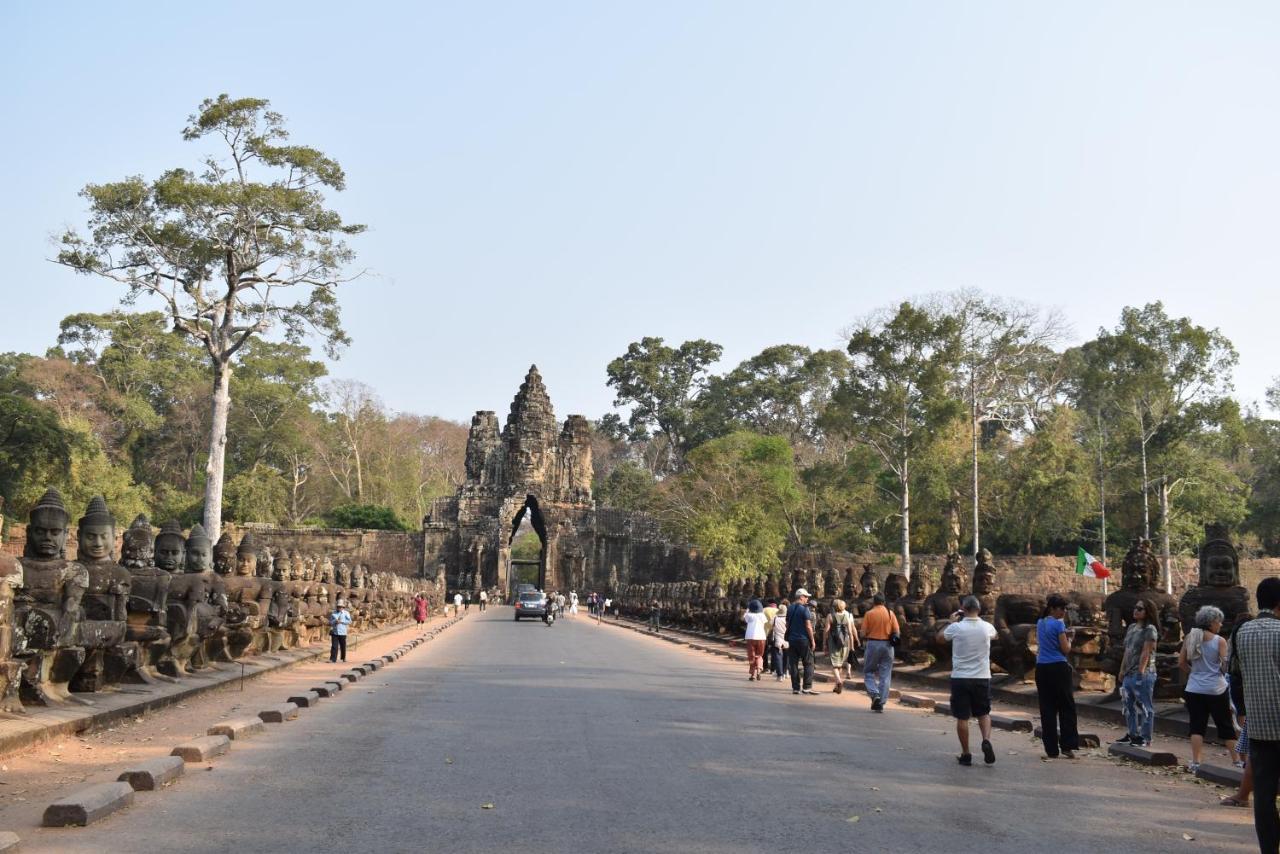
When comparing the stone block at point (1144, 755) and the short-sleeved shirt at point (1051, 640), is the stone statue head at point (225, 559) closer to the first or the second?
the short-sleeved shirt at point (1051, 640)

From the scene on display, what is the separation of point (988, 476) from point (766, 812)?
154 ft

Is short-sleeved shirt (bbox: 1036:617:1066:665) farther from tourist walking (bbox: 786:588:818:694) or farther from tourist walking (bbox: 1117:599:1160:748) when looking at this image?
tourist walking (bbox: 786:588:818:694)

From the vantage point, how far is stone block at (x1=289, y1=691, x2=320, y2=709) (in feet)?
44.1

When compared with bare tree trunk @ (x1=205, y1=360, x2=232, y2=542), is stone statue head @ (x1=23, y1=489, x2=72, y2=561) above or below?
below

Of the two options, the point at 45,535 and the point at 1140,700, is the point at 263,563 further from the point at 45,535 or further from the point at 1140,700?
the point at 1140,700

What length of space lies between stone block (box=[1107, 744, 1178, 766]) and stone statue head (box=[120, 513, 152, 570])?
11.3m

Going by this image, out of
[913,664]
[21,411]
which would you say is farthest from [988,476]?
[21,411]

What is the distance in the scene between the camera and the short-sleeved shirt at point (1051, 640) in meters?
9.89

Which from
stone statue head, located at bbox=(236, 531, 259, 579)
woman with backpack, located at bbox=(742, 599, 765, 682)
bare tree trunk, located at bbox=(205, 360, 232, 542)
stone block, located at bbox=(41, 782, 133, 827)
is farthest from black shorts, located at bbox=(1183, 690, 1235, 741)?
bare tree trunk, located at bbox=(205, 360, 232, 542)

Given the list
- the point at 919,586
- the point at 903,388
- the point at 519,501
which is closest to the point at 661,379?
the point at 519,501

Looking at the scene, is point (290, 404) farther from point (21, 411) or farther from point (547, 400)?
point (21, 411)

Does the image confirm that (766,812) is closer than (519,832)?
No

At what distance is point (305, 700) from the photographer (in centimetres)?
1358

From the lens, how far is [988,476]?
51.8 meters
